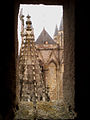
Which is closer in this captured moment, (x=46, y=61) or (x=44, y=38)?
(x=46, y=61)

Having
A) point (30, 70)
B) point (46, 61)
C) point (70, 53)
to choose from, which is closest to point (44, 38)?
point (46, 61)

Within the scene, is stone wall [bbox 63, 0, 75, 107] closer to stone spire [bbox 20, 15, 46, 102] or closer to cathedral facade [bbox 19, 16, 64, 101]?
stone spire [bbox 20, 15, 46, 102]

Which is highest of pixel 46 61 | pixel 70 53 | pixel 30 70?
pixel 70 53

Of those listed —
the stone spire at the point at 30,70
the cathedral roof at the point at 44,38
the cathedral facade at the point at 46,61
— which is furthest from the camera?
the cathedral roof at the point at 44,38

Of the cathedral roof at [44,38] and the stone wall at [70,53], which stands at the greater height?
the cathedral roof at [44,38]

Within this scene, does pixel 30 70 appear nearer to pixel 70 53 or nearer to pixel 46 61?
pixel 70 53

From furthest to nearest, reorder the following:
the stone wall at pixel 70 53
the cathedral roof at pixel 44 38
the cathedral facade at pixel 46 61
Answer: the cathedral roof at pixel 44 38 < the cathedral facade at pixel 46 61 < the stone wall at pixel 70 53

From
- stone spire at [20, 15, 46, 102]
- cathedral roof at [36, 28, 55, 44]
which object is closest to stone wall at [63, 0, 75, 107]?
stone spire at [20, 15, 46, 102]

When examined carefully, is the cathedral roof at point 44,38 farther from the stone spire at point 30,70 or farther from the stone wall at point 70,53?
the stone wall at point 70,53

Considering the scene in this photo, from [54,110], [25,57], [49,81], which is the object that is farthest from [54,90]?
[54,110]

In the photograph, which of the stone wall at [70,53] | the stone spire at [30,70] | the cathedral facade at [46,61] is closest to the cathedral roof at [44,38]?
the cathedral facade at [46,61]

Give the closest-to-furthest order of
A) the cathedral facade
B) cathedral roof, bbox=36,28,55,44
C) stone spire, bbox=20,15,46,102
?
stone spire, bbox=20,15,46,102
the cathedral facade
cathedral roof, bbox=36,28,55,44
